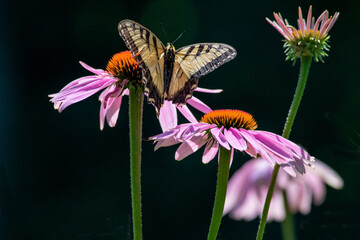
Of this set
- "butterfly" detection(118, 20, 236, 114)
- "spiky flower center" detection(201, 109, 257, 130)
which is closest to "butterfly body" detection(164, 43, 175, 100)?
"butterfly" detection(118, 20, 236, 114)

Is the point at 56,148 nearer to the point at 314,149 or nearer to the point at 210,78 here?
the point at 210,78

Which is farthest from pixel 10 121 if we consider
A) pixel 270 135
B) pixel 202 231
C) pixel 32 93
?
pixel 270 135

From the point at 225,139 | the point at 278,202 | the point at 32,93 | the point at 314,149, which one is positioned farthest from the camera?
the point at 32,93

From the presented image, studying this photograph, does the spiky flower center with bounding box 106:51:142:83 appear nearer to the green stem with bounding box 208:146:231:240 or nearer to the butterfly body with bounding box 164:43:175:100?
the butterfly body with bounding box 164:43:175:100

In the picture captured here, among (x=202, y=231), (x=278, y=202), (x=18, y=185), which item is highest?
(x=278, y=202)

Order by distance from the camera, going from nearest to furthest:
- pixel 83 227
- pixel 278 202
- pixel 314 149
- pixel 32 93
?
1. pixel 83 227
2. pixel 278 202
3. pixel 314 149
4. pixel 32 93

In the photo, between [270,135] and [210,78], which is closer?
[270,135]
